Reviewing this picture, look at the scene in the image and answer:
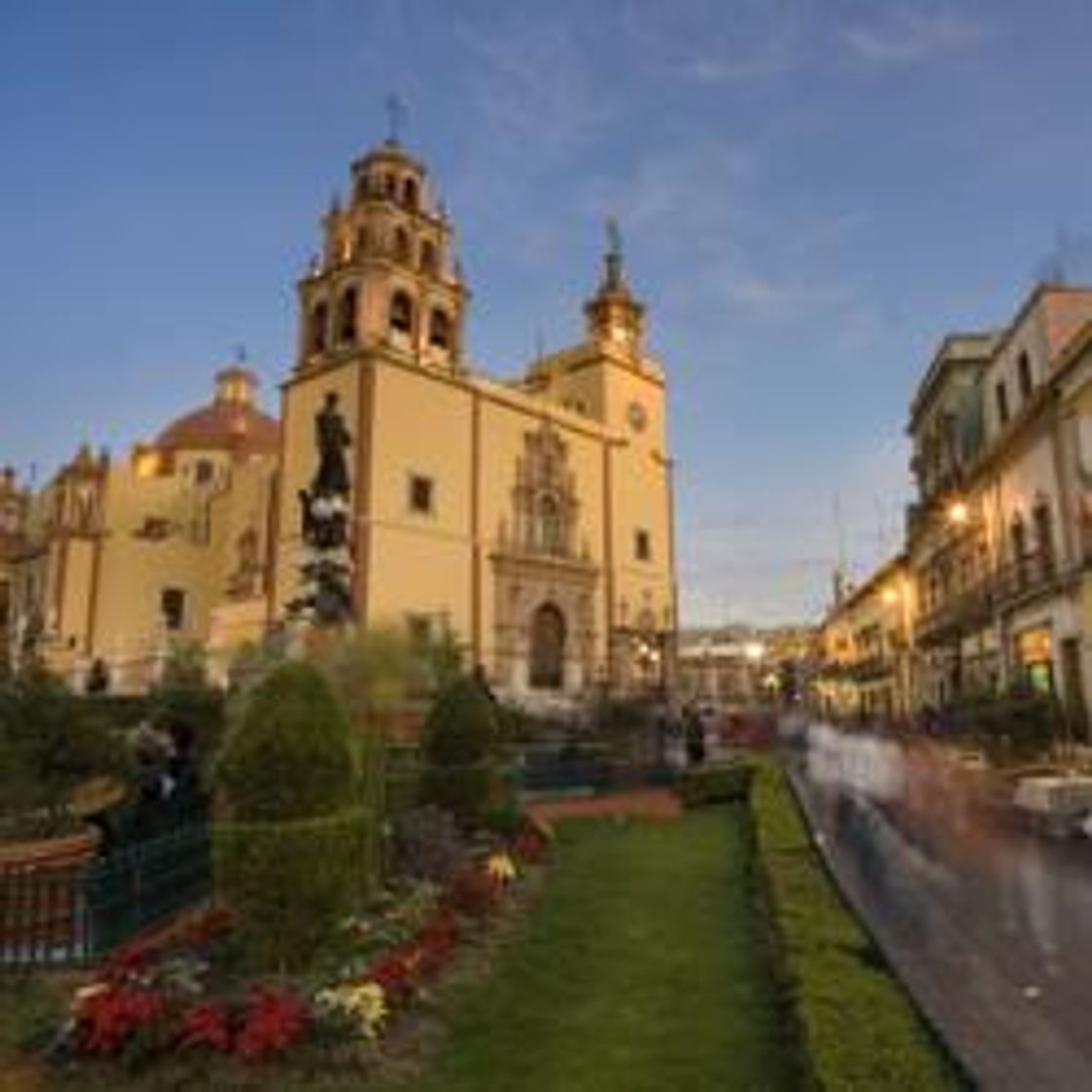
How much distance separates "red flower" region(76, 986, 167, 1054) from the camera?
574 cm

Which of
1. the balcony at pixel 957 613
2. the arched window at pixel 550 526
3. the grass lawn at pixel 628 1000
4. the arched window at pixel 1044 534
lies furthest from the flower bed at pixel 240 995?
the arched window at pixel 550 526

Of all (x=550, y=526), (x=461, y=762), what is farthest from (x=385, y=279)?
(x=461, y=762)

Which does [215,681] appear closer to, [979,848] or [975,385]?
[979,848]

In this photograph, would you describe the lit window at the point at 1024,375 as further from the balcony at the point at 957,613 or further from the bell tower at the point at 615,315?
the bell tower at the point at 615,315

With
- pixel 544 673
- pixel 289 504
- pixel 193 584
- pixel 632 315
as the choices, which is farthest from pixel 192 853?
pixel 632 315

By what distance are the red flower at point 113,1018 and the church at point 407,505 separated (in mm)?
25302

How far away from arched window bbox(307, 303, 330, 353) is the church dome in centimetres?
1125

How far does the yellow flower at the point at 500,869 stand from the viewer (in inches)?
A: 417

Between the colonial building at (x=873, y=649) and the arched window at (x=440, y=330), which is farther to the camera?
the colonial building at (x=873, y=649)

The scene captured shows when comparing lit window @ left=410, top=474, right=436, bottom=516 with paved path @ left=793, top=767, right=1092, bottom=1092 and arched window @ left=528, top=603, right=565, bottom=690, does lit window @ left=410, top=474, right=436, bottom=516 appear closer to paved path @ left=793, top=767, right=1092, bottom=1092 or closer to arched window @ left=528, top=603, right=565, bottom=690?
arched window @ left=528, top=603, right=565, bottom=690

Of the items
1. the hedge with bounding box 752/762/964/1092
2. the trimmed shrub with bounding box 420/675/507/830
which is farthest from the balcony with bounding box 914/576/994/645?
the hedge with bounding box 752/762/964/1092

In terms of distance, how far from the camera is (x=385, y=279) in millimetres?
36938

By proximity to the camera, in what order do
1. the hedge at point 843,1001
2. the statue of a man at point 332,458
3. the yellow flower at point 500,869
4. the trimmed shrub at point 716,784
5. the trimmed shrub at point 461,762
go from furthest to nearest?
the statue of a man at point 332,458
the trimmed shrub at point 716,784
the trimmed shrub at point 461,762
the yellow flower at point 500,869
the hedge at point 843,1001

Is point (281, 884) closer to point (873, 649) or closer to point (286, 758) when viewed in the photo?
point (286, 758)
